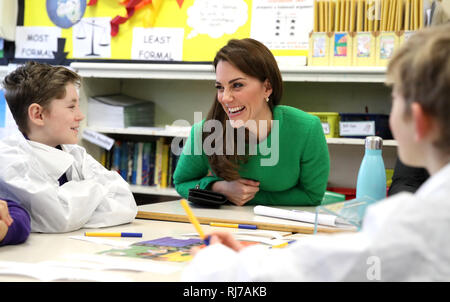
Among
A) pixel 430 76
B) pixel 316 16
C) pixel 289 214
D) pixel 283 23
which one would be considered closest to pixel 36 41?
pixel 283 23

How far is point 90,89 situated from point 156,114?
0.41 meters

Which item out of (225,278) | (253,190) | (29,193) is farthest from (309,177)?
(225,278)

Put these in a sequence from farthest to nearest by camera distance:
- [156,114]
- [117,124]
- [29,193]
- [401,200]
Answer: [156,114], [117,124], [29,193], [401,200]

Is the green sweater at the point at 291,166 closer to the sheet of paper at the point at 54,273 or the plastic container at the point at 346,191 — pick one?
the plastic container at the point at 346,191

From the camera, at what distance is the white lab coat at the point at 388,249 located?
0.57 meters

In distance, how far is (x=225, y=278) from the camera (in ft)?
2.28

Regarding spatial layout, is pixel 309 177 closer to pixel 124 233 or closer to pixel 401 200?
pixel 124 233

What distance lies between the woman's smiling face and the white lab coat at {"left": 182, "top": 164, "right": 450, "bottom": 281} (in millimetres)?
1272

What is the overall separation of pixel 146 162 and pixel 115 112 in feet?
1.01

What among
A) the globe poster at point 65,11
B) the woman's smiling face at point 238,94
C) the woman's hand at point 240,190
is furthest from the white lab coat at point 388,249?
the globe poster at point 65,11

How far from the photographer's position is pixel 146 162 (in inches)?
117

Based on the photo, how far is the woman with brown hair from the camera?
6.23 feet

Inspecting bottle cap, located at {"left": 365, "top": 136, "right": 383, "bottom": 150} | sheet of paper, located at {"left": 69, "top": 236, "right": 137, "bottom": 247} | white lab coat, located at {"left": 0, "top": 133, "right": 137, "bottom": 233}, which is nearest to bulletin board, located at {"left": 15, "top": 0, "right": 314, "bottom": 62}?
bottle cap, located at {"left": 365, "top": 136, "right": 383, "bottom": 150}

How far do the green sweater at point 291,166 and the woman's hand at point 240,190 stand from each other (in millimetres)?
61
